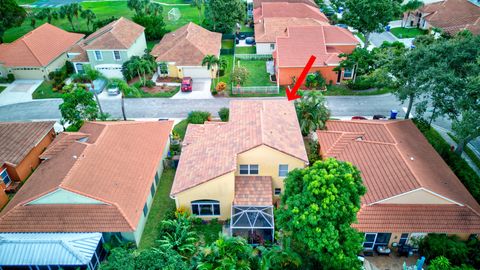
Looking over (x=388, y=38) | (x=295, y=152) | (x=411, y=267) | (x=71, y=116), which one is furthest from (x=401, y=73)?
(x=71, y=116)

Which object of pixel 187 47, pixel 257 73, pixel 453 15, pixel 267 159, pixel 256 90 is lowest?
pixel 257 73

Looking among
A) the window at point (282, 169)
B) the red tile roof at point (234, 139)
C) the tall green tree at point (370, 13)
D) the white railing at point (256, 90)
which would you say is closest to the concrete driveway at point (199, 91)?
the white railing at point (256, 90)

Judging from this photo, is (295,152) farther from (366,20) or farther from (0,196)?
(366,20)

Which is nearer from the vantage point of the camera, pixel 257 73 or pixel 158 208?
pixel 158 208

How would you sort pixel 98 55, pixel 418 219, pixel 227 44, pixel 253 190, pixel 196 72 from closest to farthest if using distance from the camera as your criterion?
1. pixel 418 219
2. pixel 253 190
3. pixel 196 72
4. pixel 98 55
5. pixel 227 44

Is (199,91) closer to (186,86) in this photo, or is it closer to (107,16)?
(186,86)

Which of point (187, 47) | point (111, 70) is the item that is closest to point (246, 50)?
point (187, 47)

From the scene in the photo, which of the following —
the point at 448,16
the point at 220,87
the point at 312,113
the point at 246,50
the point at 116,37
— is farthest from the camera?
the point at 448,16
